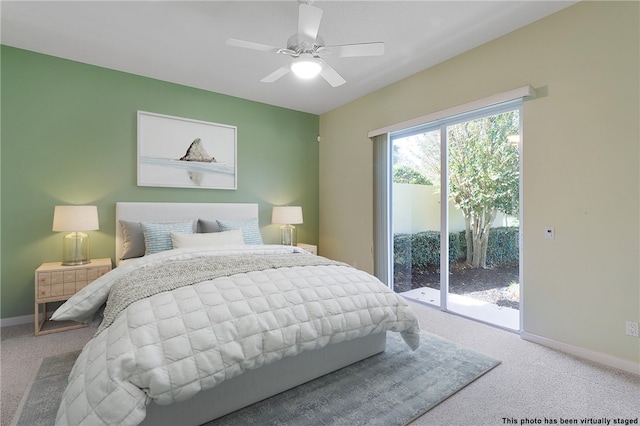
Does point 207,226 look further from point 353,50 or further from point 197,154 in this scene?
point 353,50

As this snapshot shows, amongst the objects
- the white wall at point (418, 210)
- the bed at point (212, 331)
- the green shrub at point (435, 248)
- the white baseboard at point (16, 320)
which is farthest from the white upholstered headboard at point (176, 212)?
the green shrub at point (435, 248)

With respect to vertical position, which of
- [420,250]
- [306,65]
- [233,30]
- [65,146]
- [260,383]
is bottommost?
[260,383]

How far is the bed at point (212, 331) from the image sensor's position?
1316mm

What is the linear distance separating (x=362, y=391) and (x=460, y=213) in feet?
7.46

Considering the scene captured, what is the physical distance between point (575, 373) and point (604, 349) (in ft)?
1.23

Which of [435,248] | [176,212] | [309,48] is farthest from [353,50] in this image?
[176,212]

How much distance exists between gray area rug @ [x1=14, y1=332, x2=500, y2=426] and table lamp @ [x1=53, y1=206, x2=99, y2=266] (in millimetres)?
1046

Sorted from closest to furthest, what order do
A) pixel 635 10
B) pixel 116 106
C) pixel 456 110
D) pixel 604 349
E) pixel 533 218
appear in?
pixel 635 10 < pixel 604 349 < pixel 533 218 < pixel 456 110 < pixel 116 106

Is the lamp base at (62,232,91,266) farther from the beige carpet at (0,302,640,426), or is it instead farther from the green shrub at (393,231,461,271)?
the green shrub at (393,231,461,271)

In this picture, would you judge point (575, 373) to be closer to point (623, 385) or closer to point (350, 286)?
point (623, 385)

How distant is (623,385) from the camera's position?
6.61 ft

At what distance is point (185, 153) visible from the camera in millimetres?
3951

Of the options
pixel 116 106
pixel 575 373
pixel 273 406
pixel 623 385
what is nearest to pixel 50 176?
pixel 116 106

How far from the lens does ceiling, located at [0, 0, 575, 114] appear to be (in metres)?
2.44
